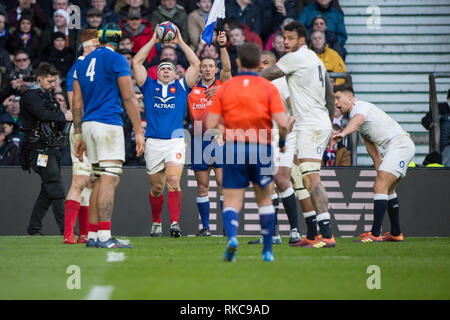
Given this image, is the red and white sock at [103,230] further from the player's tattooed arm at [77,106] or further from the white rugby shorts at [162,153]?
the white rugby shorts at [162,153]

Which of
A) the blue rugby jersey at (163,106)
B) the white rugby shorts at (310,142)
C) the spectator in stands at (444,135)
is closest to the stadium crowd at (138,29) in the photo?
the spectator in stands at (444,135)

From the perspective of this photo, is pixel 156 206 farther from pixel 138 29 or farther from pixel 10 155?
pixel 138 29

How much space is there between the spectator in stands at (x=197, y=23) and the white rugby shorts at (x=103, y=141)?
27.5 ft

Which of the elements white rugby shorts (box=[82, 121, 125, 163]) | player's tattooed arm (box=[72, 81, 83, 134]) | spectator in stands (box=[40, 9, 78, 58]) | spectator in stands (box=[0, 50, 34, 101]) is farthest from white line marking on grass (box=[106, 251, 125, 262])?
spectator in stands (box=[40, 9, 78, 58])

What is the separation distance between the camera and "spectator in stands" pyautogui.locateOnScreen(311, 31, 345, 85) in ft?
53.9

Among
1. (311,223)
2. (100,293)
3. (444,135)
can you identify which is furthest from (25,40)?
(100,293)

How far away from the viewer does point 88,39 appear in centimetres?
1042

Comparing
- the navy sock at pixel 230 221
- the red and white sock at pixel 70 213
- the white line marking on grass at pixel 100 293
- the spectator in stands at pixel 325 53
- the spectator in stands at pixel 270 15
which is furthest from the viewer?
the spectator in stands at pixel 270 15

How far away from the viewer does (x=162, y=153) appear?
41.9 ft

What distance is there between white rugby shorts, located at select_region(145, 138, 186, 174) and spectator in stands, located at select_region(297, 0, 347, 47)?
5.91 metres

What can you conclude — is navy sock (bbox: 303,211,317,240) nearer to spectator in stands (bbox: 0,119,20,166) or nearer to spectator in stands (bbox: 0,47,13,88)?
spectator in stands (bbox: 0,119,20,166)

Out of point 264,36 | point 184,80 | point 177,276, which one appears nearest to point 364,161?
point 264,36

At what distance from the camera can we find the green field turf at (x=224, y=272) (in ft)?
20.2
